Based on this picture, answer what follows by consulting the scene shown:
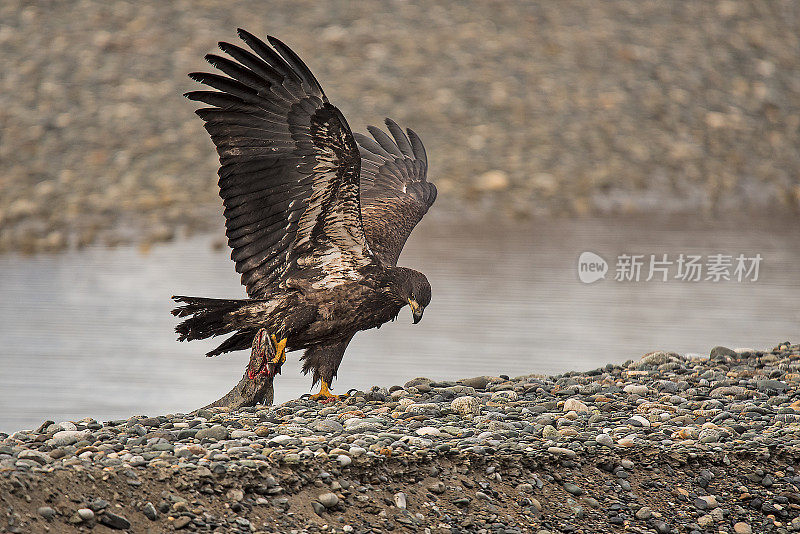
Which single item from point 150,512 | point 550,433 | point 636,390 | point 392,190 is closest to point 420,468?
point 550,433

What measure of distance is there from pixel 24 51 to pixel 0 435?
6.20 m

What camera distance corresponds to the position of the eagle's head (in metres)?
3.49

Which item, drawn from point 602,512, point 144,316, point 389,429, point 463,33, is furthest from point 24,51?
point 602,512

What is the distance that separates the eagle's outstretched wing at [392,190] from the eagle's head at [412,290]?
1.00 ft

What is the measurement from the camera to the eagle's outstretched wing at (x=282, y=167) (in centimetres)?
321

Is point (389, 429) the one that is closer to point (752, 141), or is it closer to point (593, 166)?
point (593, 166)

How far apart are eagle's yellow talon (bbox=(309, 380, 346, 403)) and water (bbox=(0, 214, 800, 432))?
261 mm

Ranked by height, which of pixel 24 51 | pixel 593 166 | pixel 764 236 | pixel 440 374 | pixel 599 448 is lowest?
pixel 599 448

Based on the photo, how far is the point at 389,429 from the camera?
3.00 metres

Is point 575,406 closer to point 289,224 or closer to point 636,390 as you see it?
point 636,390

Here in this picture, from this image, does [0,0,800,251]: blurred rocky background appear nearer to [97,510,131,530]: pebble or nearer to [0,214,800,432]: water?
[0,214,800,432]: water

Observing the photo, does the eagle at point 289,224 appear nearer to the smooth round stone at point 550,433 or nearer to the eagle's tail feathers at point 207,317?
the eagle's tail feathers at point 207,317

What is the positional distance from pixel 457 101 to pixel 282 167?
495 cm

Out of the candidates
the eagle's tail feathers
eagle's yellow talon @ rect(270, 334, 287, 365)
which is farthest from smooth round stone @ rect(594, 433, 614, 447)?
the eagle's tail feathers
